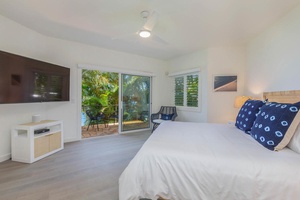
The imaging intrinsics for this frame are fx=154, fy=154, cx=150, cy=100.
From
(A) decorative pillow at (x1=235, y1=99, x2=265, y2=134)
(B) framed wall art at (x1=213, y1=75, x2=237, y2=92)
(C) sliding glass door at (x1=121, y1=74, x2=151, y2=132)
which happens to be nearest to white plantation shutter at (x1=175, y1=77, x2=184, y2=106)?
(C) sliding glass door at (x1=121, y1=74, x2=151, y2=132)

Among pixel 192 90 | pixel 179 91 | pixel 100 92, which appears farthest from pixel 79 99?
pixel 192 90

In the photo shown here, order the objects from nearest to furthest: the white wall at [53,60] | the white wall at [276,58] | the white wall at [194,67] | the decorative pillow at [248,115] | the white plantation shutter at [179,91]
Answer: the decorative pillow at [248,115]
the white wall at [276,58]
the white wall at [53,60]
the white wall at [194,67]
the white plantation shutter at [179,91]

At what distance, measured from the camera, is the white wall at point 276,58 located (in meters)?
2.27

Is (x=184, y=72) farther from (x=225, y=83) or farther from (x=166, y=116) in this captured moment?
(x=166, y=116)

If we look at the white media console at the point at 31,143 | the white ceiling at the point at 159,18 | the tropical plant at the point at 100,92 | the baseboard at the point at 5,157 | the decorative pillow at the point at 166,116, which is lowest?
the baseboard at the point at 5,157

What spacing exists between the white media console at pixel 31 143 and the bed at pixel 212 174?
2.15 meters

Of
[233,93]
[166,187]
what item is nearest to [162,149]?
[166,187]

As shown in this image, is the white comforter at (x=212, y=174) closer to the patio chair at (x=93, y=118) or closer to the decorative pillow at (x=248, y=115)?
the decorative pillow at (x=248, y=115)

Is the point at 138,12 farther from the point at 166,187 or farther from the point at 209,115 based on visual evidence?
the point at 209,115

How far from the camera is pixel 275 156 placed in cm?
128

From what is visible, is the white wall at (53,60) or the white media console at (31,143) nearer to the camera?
the white media console at (31,143)

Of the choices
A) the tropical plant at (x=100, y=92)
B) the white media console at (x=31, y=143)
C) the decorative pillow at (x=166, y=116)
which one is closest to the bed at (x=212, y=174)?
the white media console at (x=31, y=143)

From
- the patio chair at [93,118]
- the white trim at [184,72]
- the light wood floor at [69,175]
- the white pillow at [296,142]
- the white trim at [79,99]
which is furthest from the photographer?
the patio chair at [93,118]

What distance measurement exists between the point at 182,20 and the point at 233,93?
2351 millimetres
